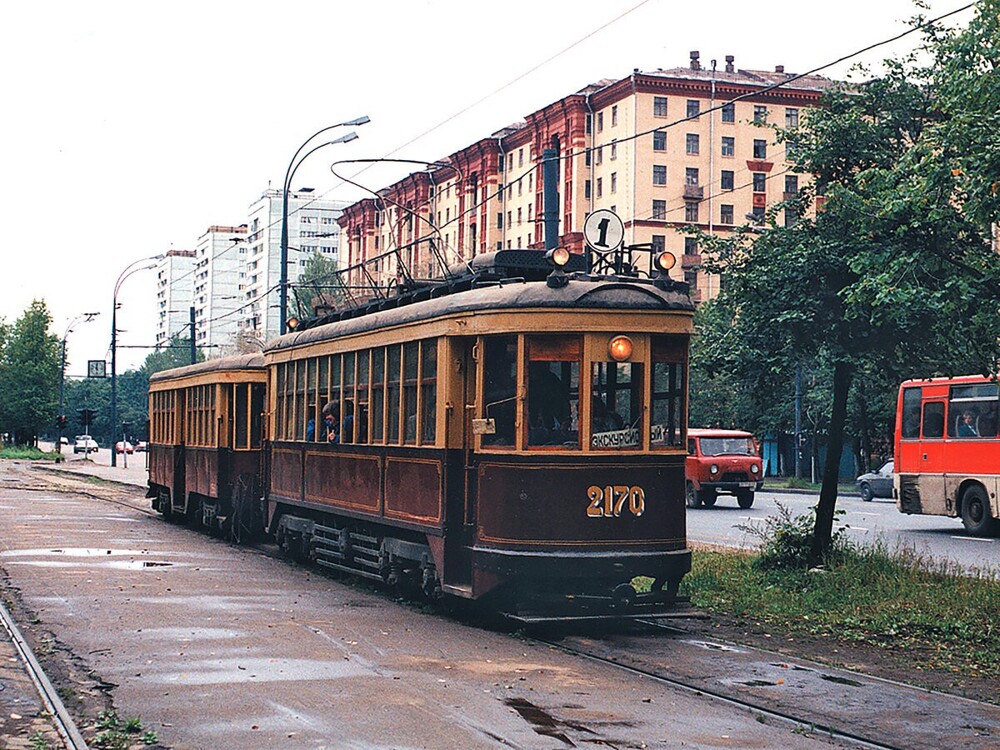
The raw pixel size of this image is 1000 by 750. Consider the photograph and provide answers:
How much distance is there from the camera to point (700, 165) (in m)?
78.3

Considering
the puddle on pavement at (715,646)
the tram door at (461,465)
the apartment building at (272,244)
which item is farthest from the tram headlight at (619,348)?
the apartment building at (272,244)

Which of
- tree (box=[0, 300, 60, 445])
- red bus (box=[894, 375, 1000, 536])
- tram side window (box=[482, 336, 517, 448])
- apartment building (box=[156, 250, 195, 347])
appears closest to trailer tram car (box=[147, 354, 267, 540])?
tram side window (box=[482, 336, 517, 448])

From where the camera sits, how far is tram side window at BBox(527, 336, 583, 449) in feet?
40.0

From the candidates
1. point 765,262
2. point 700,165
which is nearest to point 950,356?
point 765,262

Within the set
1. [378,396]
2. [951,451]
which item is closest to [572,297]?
[378,396]

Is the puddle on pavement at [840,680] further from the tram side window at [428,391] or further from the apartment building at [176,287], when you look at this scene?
the apartment building at [176,287]

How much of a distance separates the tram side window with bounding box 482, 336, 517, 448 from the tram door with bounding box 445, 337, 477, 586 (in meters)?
0.24

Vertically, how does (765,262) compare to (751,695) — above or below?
above

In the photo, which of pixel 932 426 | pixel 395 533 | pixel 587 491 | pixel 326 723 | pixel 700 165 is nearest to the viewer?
pixel 326 723

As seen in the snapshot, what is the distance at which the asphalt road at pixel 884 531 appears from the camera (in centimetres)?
1997

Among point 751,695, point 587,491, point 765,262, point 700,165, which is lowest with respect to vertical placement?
point 751,695

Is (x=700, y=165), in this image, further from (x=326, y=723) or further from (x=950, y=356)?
(x=326, y=723)

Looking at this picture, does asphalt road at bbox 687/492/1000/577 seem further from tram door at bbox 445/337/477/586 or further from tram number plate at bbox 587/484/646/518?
tram door at bbox 445/337/477/586

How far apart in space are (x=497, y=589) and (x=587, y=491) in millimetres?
1099
